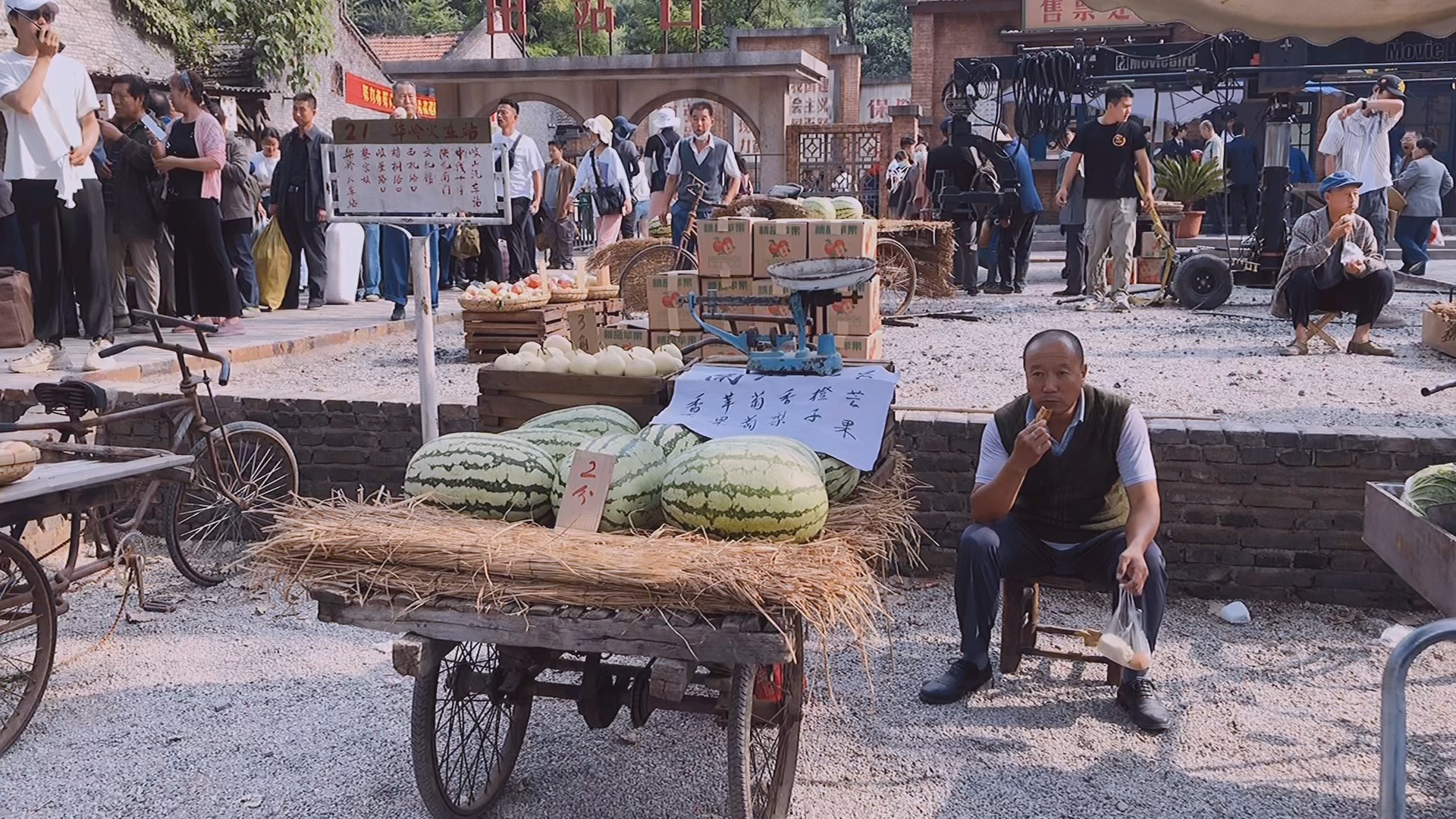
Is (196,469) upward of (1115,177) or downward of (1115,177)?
downward

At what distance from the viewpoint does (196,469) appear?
5328 millimetres

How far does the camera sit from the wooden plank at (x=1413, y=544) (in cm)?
279

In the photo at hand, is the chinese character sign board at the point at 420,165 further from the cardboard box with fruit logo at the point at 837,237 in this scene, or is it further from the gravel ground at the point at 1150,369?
the cardboard box with fruit logo at the point at 837,237

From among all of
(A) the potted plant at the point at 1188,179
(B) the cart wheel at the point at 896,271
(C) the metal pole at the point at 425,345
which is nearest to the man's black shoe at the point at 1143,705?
(C) the metal pole at the point at 425,345

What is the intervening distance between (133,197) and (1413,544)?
868 centimetres

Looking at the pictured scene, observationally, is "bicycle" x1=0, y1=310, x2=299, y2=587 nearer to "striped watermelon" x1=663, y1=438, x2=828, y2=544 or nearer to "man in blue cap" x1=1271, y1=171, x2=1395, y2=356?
"striped watermelon" x1=663, y1=438, x2=828, y2=544

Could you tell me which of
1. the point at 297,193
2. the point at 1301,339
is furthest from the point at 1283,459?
the point at 297,193

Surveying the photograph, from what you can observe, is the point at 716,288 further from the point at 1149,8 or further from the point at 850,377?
the point at 850,377

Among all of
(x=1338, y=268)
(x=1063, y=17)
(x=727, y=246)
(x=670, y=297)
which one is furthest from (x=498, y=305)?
(x=1063, y=17)

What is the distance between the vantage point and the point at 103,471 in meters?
4.13

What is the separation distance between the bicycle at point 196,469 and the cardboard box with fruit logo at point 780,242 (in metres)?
3.54

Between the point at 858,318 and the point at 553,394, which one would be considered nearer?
the point at 553,394

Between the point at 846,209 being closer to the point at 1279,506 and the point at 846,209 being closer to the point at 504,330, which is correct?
the point at 504,330

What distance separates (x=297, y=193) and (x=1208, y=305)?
944 centimetres
